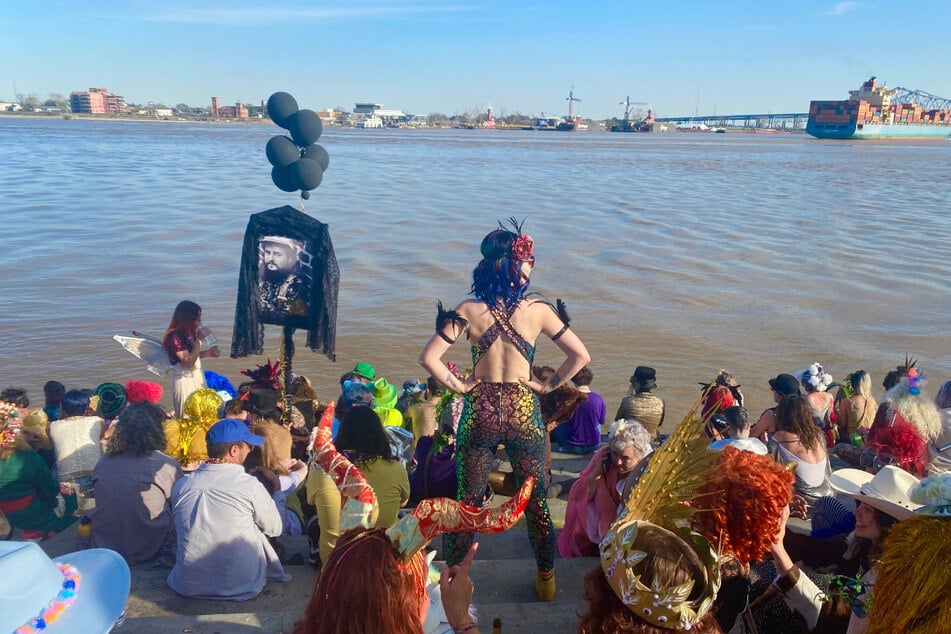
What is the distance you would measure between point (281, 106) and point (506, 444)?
389cm

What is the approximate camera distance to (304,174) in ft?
19.0

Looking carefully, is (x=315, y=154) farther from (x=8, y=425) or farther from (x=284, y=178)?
(x=8, y=425)

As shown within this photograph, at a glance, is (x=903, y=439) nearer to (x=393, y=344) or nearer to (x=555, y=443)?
(x=555, y=443)

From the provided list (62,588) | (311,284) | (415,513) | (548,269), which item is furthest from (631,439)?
(548,269)

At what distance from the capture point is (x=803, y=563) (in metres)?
3.27

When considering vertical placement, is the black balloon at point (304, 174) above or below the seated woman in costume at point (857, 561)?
above

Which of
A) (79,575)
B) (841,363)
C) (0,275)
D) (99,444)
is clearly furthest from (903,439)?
(0,275)

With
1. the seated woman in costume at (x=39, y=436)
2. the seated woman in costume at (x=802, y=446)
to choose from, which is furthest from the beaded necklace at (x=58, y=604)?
the seated woman in costume at (x=802, y=446)

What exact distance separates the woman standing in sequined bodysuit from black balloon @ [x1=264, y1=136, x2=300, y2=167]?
3.11 metres

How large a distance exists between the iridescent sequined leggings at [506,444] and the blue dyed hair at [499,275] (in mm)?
412

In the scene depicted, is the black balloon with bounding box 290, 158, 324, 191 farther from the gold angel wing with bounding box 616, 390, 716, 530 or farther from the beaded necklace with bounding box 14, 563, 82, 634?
the gold angel wing with bounding box 616, 390, 716, 530

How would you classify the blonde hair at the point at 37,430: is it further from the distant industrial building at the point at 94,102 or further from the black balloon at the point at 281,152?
the distant industrial building at the point at 94,102

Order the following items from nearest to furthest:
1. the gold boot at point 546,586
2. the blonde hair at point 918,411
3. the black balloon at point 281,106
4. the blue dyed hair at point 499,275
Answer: the blue dyed hair at point 499,275
the gold boot at point 546,586
the blonde hair at point 918,411
the black balloon at point 281,106

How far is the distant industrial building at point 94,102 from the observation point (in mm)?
148500
